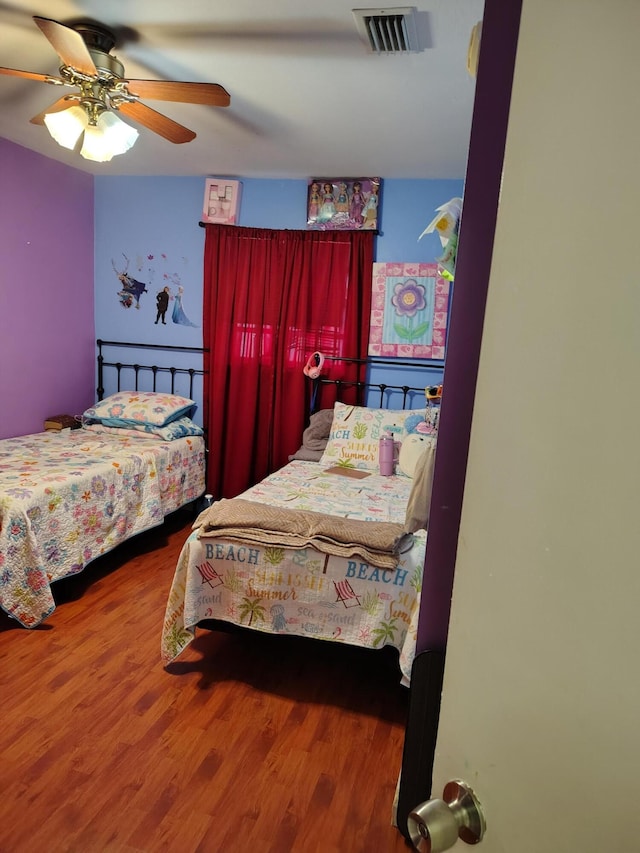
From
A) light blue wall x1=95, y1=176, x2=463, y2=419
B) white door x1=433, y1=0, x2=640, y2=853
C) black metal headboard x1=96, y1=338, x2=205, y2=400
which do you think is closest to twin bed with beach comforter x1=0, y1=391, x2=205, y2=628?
black metal headboard x1=96, y1=338, x2=205, y2=400

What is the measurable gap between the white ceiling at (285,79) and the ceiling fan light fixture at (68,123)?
0.26 metres

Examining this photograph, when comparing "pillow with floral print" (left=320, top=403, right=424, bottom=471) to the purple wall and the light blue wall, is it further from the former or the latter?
the purple wall

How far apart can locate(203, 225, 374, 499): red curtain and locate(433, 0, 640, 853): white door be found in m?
3.25

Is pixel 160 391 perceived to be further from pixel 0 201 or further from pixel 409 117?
pixel 409 117

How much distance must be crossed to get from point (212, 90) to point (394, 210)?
1.85 m

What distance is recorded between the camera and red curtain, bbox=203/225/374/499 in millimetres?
3719

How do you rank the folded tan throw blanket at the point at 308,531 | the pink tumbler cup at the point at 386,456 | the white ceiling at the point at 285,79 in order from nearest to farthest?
the white ceiling at the point at 285,79 < the folded tan throw blanket at the point at 308,531 < the pink tumbler cup at the point at 386,456

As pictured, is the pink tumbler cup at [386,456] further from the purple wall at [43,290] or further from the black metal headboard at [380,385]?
the purple wall at [43,290]

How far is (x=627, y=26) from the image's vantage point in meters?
0.44

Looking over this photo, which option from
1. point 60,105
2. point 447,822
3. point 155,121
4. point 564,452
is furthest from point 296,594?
point 60,105

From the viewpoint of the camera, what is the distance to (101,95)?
7.00 feet

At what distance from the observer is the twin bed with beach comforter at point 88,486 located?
2.45 metres

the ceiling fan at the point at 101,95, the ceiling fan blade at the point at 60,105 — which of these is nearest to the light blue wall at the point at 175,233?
the ceiling fan at the point at 101,95

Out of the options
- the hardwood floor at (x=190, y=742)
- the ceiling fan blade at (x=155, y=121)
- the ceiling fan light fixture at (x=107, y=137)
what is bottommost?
the hardwood floor at (x=190, y=742)
